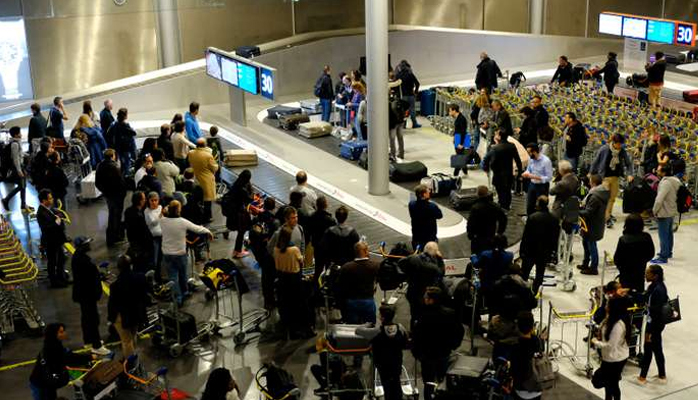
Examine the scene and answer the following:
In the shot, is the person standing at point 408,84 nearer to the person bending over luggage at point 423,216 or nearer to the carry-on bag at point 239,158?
the carry-on bag at point 239,158

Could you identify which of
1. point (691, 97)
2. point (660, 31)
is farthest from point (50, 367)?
point (660, 31)

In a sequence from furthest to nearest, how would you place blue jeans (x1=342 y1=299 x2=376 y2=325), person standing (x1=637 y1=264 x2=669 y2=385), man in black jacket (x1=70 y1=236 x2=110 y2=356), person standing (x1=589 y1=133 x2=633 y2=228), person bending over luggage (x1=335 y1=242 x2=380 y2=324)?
1. person standing (x1=589 y1=133 x2=633 y2=228)
2. man in black jacket (x1=70 y1=236 x2=110 y2=356)
3. blue jeans (x1=342 y1=299 x2=376 y2=325)
4. person bending over luggage (x1=335 y1=242 x2=380 y2=324)
5. person standing (x1=637 y1=264 x2=669 y2=385)

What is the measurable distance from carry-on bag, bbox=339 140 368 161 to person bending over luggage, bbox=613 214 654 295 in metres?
8.12

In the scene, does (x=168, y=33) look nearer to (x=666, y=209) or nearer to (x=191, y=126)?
(x=191, y=126)

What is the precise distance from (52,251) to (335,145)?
8.19 meters

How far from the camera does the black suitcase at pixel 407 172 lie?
17.3 metres

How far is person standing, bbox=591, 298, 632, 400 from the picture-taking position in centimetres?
922

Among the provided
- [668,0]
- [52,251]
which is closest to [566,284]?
[52,251]

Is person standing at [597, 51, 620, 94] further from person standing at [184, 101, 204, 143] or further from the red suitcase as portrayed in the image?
person standing at [184, 101, 204, 143]

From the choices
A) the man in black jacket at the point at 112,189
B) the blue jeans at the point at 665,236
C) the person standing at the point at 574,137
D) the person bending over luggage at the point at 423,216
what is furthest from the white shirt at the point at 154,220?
the person standing at the point at 574,137

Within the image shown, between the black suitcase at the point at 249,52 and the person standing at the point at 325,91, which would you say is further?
the black suitcase at the point at 249,52

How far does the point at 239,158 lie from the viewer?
1850 cm

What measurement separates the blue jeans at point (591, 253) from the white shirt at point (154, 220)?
5674 millimetres

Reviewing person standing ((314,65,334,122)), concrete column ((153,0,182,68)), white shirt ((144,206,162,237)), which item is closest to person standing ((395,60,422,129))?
person standing ((314,65,334,122))
